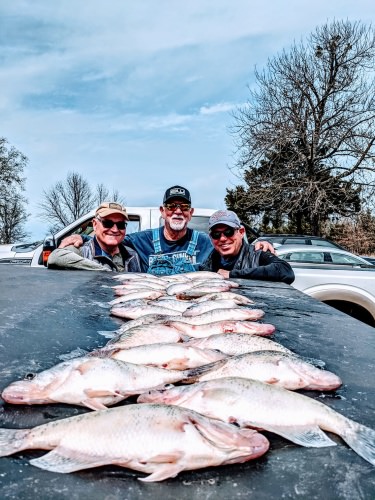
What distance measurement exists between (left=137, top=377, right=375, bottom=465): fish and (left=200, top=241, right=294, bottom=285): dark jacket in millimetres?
3533

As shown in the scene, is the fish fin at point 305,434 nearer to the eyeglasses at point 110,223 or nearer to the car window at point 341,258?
the eyeglasses at point 110,223

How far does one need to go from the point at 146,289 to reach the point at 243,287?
3.43 ft

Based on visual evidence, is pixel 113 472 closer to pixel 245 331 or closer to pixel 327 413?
pixel 327 413

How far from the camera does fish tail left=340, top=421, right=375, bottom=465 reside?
155 cm

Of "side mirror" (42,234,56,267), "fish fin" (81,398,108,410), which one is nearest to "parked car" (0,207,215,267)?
"side mirror" (42,234,56,267)

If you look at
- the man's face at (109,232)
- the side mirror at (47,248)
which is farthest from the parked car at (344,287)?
the side mirror at (47,248)

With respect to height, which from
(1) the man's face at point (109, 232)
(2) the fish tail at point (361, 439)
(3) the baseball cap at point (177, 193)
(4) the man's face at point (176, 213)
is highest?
(3) the baseball cap at point (177, 193)

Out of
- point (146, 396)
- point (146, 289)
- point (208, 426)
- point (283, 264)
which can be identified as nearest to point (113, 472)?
point (208, 426)

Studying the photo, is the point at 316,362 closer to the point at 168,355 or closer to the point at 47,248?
the point at 168,355

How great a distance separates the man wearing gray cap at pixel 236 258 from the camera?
5418 millimetres

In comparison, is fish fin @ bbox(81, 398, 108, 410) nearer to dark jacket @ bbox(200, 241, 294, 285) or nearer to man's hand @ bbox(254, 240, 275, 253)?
dark jacket @ bbox(200, 241, 294, 285)

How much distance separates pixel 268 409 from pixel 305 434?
16 cm

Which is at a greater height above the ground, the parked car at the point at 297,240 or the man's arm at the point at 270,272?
the parked car at the point at 297,240

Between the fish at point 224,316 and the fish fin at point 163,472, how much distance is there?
1814mm
